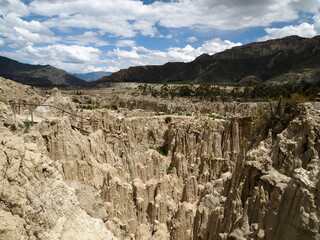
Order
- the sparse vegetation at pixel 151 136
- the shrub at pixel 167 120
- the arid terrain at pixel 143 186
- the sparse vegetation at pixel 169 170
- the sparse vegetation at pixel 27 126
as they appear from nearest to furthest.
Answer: the arid terrain at pixel 143 186 → the sparse vegetation at pixel 27 126 → the sparse vegetation at pixel 169 170 → the sparse vegetation at pixel 151 136 → the shrub at pixel 167 120

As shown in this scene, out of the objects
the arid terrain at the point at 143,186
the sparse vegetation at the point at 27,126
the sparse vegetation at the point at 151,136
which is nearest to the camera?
the arid terrain at the point at 143,186

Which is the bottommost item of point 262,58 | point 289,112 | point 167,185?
point 167,185

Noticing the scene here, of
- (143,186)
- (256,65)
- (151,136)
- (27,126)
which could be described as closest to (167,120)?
(151,136)

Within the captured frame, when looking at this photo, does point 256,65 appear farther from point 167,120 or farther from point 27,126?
point 27,126


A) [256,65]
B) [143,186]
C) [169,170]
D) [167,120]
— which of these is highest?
[256,65]

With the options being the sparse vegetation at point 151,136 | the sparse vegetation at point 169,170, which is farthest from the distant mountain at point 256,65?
the sparse vegetation at point 169,170

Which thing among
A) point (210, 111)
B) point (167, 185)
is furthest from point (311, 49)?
point (167, 185)

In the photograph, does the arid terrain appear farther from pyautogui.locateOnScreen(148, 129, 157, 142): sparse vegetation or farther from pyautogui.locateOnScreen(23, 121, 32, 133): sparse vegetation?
pyautogui.locateOnScreen(148, 129, 157, 142): sparse vegetation

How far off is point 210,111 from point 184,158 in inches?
1357

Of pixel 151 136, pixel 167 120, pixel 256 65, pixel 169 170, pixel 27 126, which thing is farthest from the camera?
pixel 256 65

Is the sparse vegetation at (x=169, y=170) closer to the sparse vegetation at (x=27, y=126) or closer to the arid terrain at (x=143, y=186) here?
the arid terrain at (x=143, y=186)

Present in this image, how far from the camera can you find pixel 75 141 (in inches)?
792

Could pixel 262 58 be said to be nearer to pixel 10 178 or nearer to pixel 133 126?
pixel 133 126

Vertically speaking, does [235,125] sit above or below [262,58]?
below
